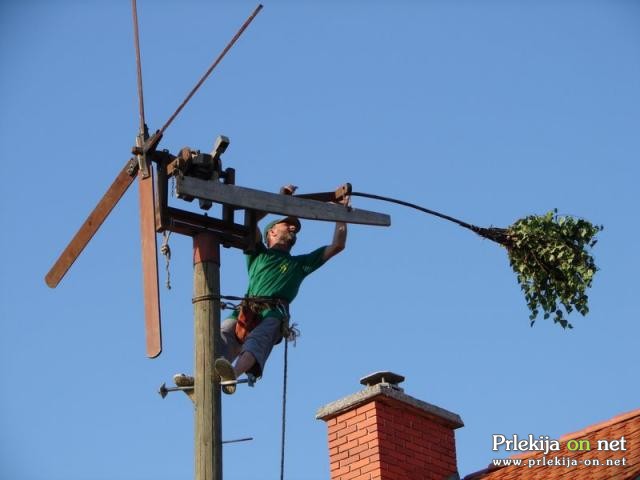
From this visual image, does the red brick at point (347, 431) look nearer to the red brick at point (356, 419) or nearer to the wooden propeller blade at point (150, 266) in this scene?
the red brick at point (356, 419)

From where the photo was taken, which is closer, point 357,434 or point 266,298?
point 266,298

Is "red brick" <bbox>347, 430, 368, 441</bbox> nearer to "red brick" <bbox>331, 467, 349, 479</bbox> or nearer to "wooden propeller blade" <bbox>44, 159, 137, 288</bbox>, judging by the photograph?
"red brick" <bbox>331, 467, 349, 479</bbox>

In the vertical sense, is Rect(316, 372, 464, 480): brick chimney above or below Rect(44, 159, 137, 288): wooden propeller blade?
below

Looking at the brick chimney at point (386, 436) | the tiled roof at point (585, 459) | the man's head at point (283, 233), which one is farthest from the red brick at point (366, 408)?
the man's head at point (283, 233)

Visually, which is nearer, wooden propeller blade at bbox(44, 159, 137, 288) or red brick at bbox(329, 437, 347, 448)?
wooden propeller blade at bbox(44, 159, 137, 288)

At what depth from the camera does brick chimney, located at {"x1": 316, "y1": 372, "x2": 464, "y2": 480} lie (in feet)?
34.6

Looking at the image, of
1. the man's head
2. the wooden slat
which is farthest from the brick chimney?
the wooden slat

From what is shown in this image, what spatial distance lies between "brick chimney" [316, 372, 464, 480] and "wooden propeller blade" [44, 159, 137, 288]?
127 inches

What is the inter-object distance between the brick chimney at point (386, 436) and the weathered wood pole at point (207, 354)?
3.28 meters

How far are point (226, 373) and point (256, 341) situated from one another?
98 cm

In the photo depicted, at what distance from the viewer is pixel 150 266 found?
7.70 metres

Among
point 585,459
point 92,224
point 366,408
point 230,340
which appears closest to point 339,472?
point 366,408

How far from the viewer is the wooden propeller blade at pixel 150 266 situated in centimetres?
753

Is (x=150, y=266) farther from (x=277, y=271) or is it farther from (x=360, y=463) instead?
(x=360, y=463)
